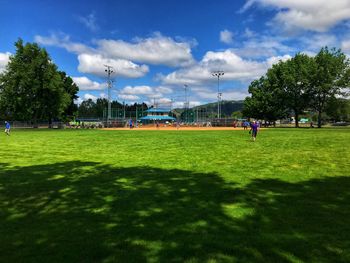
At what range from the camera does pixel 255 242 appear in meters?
5.20


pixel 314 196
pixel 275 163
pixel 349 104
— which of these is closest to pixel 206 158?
pixel 275 163

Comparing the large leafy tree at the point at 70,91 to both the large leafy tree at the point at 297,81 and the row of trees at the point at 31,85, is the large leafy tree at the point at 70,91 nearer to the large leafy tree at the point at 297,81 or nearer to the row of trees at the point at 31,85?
the row of trees at the point at 31,85

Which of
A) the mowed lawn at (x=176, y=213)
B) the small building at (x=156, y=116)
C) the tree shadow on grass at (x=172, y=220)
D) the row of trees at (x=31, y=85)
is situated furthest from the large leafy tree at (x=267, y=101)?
the tree shadow on grass at (x=172, y=220)

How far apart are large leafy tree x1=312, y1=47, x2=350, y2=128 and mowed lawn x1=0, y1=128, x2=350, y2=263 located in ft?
219

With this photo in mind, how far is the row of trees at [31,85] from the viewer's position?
211ft

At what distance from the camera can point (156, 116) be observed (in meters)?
116

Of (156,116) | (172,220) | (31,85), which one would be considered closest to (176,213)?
(172,220)

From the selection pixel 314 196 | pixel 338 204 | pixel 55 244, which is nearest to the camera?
pixel 55 244

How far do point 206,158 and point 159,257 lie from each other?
10.7 m

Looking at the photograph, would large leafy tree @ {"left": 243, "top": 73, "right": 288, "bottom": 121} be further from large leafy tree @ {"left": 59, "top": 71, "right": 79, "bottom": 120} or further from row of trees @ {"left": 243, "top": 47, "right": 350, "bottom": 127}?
large leafy tree @ {"left": 59, "top": 71, "right": 79, "bottom": 120}

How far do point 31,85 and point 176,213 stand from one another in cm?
6529

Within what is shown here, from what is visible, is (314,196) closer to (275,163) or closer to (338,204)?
(338,204)

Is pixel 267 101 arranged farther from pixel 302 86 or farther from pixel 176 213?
pixel 176 213

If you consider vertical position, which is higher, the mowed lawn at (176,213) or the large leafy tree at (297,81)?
the large leafy tree at (297,81)
